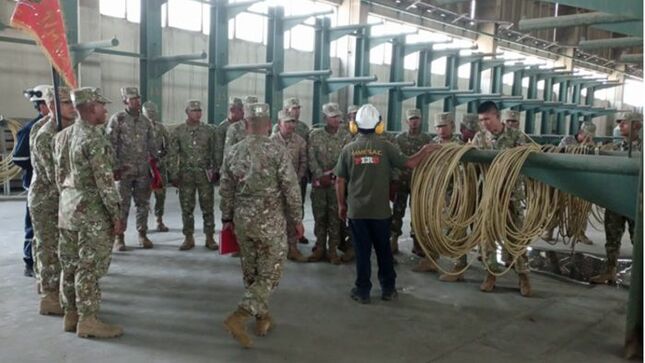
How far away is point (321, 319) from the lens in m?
3.80

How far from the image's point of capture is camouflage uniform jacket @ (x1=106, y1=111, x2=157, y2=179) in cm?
560

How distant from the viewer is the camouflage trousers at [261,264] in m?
3.37

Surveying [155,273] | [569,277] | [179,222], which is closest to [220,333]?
[155,273]

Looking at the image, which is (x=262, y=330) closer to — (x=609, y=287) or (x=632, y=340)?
(x=632, y=340)

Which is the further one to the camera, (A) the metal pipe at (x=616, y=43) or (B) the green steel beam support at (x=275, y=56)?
(B) the green steel beam support at (x=275, y=56)

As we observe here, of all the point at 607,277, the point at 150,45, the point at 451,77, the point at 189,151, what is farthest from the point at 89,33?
the point at 607,277

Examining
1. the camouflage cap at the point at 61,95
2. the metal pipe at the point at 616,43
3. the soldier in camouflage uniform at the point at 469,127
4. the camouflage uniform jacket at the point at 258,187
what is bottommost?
the camouflage uniform jacket at the point at 258,187

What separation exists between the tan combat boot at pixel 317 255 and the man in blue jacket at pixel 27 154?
7.98 feet

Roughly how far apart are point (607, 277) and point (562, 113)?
498 inches

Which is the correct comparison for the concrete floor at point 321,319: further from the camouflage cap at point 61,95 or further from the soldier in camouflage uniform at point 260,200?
the camouflage cap at point 61,95

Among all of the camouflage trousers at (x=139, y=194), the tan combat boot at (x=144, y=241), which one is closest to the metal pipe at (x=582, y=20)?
the camouflage trousers at (x=139, y=194)

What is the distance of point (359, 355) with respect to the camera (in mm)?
3217

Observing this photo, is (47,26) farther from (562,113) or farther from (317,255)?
(562,113)

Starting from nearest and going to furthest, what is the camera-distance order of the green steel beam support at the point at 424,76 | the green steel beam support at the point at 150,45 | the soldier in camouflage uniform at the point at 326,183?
the soldier in camouflage uniform at the point at 326,183
the green steel beam support at the point at 150,45
the green steel beam support at the point at 424,76
